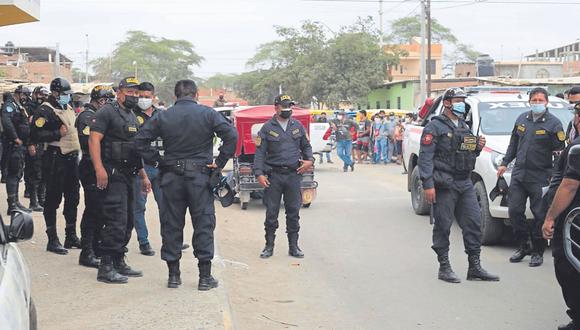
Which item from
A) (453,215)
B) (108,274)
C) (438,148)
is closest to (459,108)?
(438,148)

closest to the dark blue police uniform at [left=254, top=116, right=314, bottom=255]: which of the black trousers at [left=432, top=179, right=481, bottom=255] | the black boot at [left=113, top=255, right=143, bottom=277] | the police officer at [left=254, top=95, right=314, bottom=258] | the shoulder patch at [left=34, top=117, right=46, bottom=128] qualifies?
the police officer at [left=254, top=95, right=314, bottom=258]

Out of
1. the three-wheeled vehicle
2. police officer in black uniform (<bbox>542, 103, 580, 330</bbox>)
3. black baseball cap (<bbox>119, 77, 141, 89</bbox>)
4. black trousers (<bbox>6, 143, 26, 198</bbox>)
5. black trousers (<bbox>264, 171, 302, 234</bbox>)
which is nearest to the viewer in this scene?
police officer in black uniform (<bbox>542, 103, 580, 330</bbox>)

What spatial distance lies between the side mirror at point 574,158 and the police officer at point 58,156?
5222 mm

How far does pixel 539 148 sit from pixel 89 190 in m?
4.85

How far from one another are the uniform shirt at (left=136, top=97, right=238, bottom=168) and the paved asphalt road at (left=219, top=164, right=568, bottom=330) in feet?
4.70

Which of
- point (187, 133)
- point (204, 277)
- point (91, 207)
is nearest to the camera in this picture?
point (187, 133)

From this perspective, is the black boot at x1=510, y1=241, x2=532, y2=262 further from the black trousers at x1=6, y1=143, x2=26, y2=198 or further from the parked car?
the black trousers at x1=6, y1=143, x2=26, y2=198

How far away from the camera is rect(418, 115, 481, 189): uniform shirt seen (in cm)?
740

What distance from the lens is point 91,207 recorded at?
729 cm

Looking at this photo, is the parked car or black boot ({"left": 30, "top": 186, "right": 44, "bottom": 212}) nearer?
the parked car

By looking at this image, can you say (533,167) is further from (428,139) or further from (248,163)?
(248,163)

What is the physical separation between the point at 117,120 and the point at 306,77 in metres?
40.5

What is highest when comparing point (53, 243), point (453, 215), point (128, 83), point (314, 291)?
point (128, 83)

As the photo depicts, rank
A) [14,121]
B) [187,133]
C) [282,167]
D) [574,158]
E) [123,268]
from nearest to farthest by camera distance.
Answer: [574,158] < [187,133] < [123,268] < [282,167] < [14,121]
